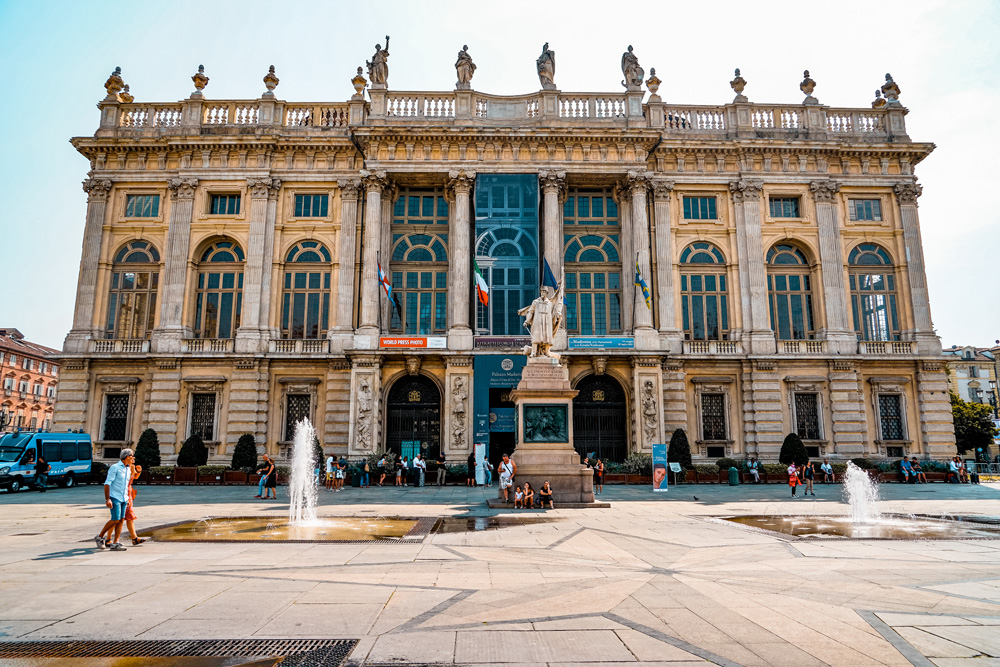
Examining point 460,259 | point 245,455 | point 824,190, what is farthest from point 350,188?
point 824,190

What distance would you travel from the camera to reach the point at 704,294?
33375 millimetres

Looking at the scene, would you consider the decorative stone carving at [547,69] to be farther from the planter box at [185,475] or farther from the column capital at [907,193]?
the planter box at [185,475]

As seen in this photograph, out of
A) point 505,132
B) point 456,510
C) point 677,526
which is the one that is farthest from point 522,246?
point 677,526

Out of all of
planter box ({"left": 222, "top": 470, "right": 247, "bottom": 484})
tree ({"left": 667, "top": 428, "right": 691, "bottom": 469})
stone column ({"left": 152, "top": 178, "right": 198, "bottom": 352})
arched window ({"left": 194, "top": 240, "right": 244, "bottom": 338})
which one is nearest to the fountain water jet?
planter box ({"left": 222, "top": 470, "right": 247, "bottom": 484})

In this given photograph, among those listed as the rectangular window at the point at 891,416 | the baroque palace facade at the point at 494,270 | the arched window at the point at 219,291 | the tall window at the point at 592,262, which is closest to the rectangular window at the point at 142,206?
the baroque palace facade at the point at 494,270

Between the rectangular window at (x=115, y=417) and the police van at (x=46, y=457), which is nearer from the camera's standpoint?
the police van at (x=46, y=457)

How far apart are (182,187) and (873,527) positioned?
3397 cm

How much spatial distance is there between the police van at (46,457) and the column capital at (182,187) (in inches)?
512

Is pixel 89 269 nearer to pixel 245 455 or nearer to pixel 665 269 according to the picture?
pixel 245 455

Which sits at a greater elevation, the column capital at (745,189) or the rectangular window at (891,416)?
the column capital at (745,189)

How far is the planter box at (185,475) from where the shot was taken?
27.8m

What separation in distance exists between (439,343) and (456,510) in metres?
14.5

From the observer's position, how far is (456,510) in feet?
55.4

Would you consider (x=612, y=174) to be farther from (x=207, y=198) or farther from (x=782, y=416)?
(x=207, y=198)
